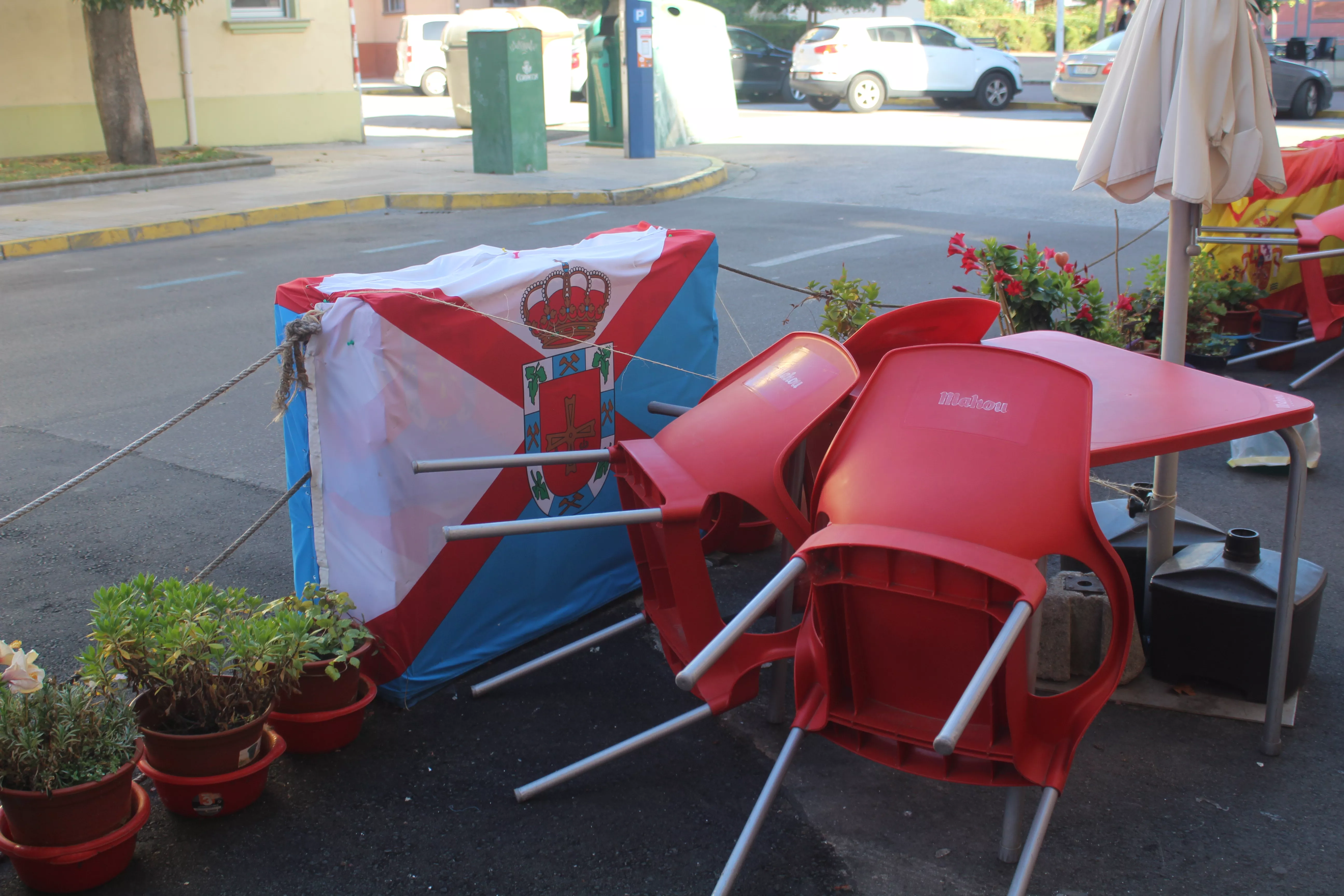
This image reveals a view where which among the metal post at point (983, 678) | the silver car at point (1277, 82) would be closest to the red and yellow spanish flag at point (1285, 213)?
the metal post at point (983, 678)

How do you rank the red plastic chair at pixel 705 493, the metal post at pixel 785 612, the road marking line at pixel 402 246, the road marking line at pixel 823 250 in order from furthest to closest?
the road marking line at pixel 402 246
the road marking line at pixel 823 250
the metal post at pixel 785 612
the red plastic chair at pixel 705 493

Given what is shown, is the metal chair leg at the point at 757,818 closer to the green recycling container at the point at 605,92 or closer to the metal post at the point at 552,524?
the metal post at the point at 552,524

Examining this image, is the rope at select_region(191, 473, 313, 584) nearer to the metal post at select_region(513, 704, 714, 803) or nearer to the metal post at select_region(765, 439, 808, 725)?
the metal post at select_region(513, 704, 714, 803)

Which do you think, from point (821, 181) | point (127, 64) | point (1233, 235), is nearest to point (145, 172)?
point (127, 64)

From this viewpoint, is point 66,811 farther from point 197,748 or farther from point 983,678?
point 983,678

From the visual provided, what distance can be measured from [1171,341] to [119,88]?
13.5 metres

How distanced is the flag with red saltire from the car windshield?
18.0 m

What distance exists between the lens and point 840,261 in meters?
9.34

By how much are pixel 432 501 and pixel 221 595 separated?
618 millimetres

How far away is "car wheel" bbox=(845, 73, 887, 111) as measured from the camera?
884 inches

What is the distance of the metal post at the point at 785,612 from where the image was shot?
3041mm

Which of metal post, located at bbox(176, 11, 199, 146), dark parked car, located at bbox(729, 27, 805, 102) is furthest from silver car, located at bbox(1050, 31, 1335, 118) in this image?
metal post, located at bbox(176, 11, 199, 146)

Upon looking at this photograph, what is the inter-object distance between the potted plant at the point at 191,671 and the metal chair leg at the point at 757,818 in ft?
3.83

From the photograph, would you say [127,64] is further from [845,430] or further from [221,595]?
[845,430]
